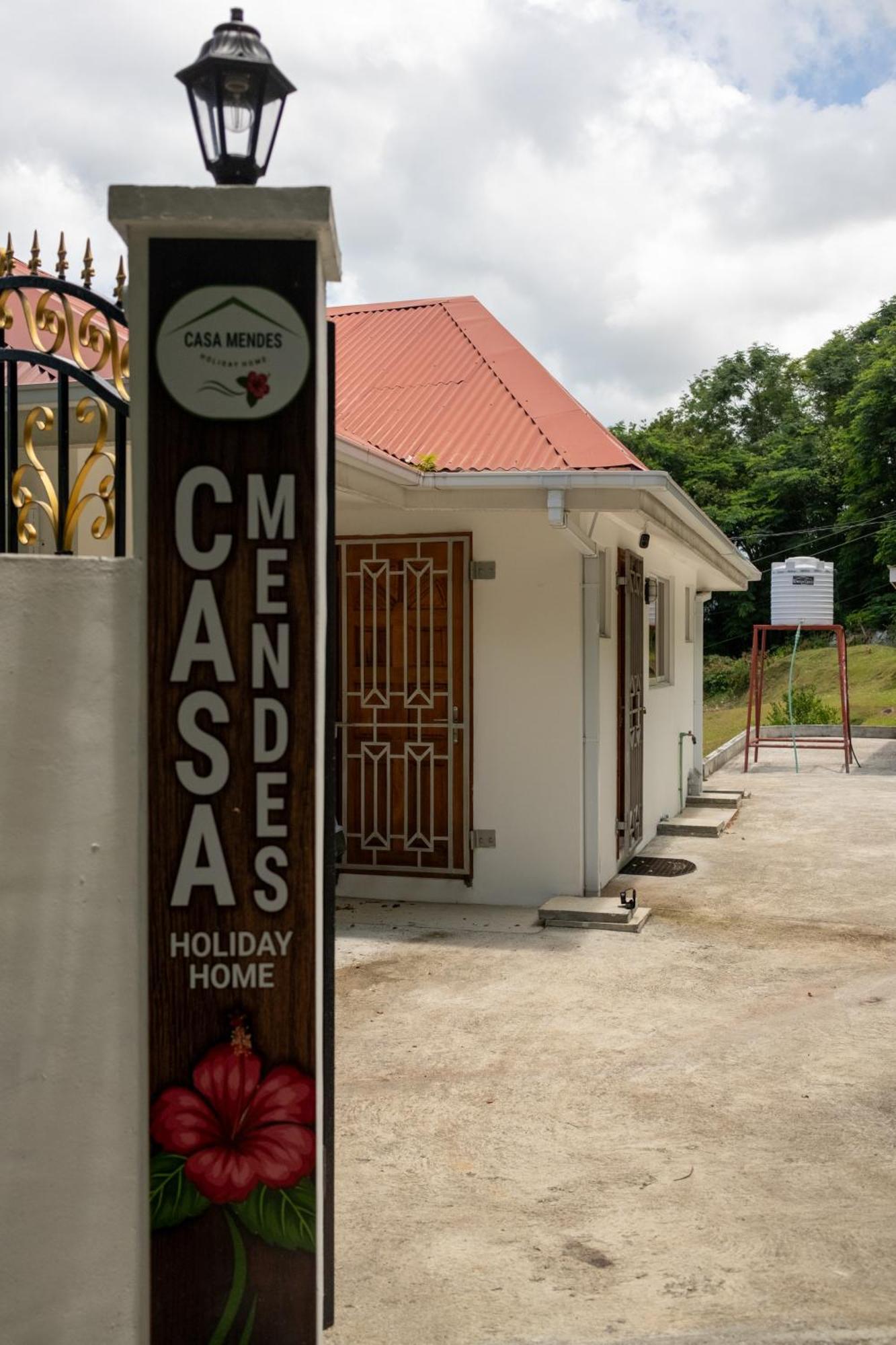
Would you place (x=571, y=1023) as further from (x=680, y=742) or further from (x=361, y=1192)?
→ (x=680, y=742)

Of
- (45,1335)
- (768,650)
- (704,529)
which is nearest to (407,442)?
(704,529)

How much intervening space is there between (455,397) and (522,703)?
2.45 m

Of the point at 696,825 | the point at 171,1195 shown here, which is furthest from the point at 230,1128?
the point at 696,825

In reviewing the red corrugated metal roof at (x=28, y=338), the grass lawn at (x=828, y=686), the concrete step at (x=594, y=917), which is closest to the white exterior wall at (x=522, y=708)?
the concrete step at (x=594, y=917)

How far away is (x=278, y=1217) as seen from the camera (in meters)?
2.53

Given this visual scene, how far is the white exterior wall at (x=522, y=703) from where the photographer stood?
7801 mm

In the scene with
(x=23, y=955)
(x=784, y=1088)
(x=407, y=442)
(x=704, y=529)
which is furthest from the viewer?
(x=704, y=529)

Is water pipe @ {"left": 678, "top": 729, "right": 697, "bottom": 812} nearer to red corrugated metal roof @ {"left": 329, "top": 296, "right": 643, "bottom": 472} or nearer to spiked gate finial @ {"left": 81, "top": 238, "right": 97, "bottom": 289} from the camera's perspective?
red corrugated metal roof @ {"left": 329, "top": 296, "right": 643, "bottom": 472}

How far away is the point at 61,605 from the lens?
2508 mm

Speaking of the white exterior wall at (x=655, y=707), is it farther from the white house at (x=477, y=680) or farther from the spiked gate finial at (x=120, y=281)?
the spiked gate finial at (x=120, y=281)

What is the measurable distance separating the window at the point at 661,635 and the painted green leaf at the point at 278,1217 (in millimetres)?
9137

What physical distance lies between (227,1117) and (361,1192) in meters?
1.41

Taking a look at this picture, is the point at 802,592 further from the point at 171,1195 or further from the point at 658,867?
the point at 171,1195

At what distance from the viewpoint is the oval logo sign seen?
2.51m
